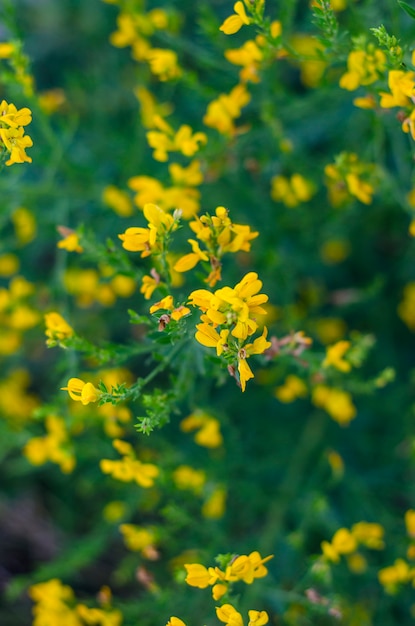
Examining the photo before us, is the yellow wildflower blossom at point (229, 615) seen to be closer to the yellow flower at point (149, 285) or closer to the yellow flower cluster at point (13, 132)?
the yellow flower at point (149, 285)

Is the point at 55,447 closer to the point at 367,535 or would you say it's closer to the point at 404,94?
the point at 367,535

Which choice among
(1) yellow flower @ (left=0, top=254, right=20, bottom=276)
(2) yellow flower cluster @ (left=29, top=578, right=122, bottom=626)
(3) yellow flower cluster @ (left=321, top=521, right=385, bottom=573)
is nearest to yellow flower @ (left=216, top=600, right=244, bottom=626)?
(3) yellow flower cluster @ (left=321, top=521, right=385, bottom=573)

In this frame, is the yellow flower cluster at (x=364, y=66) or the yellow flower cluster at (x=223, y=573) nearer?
the yellow flower cluster at (x=223, y=573)

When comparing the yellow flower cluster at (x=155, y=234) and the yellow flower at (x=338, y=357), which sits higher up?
the yellow flower cluster at (x=155, y=234)

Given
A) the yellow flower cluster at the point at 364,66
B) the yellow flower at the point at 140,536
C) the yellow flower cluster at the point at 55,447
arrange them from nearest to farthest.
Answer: the yellow flower cluster at the point at 364,66
the yellow flower at the point at 140,536
the yellow flower cluster at the point at 55,447

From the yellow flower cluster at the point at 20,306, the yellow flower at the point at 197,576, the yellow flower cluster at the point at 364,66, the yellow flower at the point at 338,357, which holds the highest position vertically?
the yellow flower cluster at the point at 364,66

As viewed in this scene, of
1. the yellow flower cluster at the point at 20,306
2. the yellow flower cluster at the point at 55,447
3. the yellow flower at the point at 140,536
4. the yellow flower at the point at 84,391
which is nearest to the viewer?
the yellow flower at the point at 84,391

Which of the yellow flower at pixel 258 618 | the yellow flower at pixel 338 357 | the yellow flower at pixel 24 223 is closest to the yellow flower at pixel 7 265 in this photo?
the yellow flower at pixel 24 223
